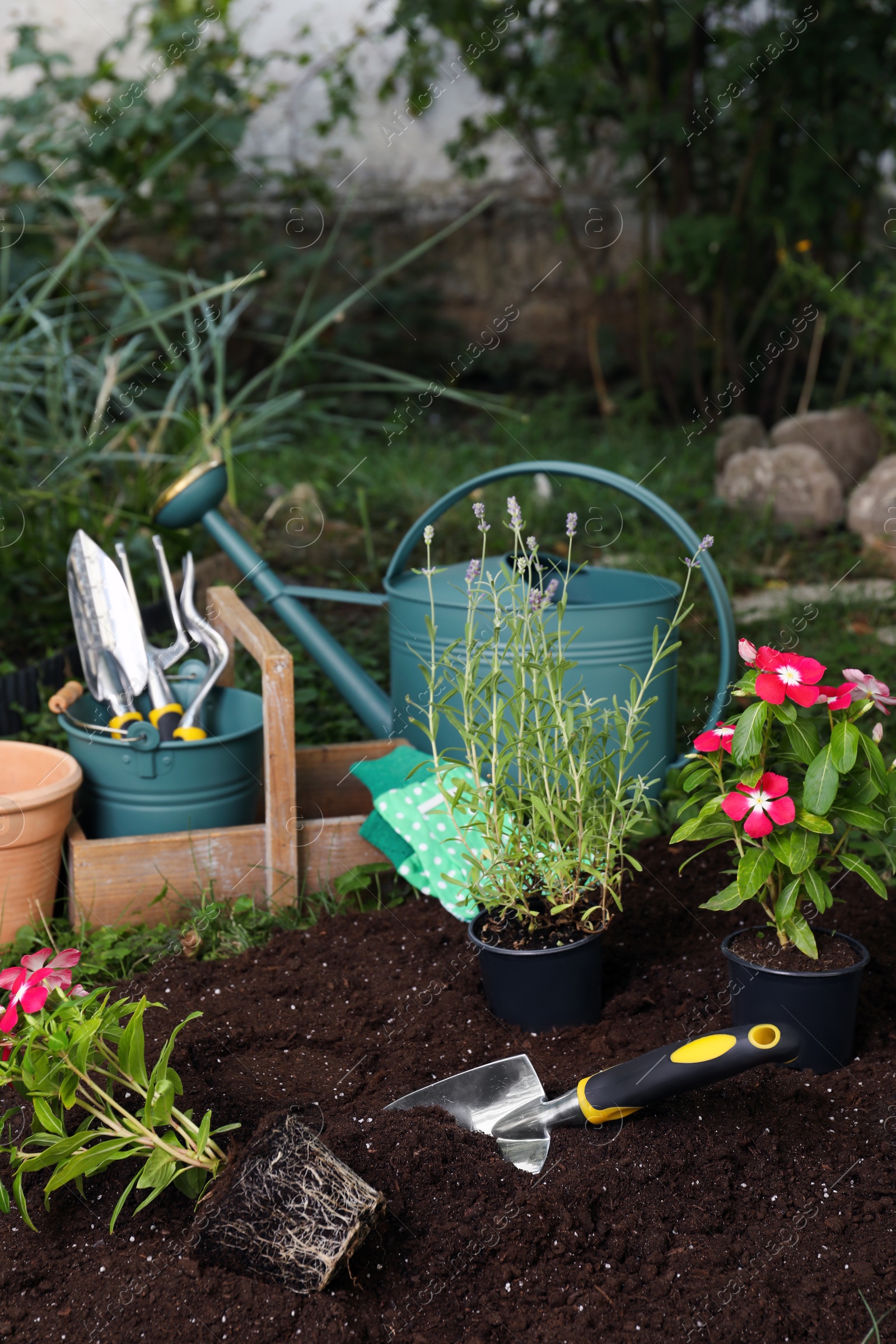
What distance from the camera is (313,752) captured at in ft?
6.54

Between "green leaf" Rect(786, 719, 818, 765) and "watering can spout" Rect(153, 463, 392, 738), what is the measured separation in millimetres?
852

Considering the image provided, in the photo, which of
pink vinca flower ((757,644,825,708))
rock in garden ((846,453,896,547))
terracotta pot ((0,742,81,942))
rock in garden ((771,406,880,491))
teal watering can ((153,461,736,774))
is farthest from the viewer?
rock in garden ((771,406,880,491))

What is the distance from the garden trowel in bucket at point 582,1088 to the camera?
1054mm

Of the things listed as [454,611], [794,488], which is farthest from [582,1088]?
[794,488]

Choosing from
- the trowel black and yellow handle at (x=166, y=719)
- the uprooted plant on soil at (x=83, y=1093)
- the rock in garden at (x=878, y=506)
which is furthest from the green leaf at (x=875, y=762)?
the rock in garden at (x=878, y=506)

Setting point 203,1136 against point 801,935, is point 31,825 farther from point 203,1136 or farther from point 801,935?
point 801,935

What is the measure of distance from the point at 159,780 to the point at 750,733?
99cm

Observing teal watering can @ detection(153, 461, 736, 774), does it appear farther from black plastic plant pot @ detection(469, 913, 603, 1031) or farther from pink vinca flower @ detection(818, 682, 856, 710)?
black plastic plant pot @ detection(469, 913, 603, 1031)

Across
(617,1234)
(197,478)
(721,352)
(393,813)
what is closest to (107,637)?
(197,478)

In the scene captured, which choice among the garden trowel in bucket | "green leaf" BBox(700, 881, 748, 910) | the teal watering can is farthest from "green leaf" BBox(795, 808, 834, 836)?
the teal watering can

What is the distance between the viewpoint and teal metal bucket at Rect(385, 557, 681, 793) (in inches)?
69.9

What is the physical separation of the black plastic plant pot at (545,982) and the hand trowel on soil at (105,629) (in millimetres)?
785

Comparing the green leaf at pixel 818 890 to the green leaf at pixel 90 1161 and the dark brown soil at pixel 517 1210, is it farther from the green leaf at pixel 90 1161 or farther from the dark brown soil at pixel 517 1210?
the green leaf at pixel 90 1161

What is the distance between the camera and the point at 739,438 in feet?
14.2
